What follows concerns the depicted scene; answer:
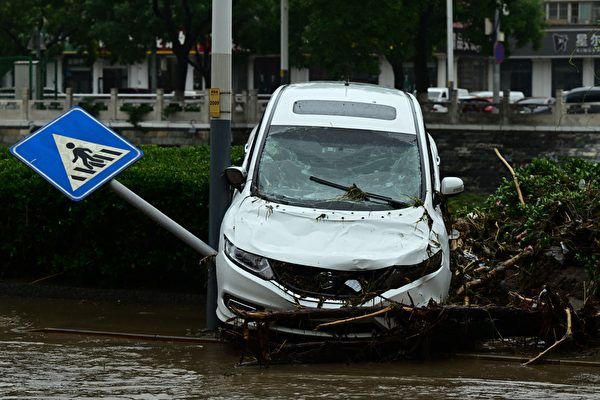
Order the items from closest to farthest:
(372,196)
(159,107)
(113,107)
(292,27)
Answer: (372,196) < (113,107) < (159,107) < (292,27)

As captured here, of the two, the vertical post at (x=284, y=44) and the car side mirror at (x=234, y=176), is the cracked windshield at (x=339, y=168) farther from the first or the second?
the vertical post at (x=284, y=44)

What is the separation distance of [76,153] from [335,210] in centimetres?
226

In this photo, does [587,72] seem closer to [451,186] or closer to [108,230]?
[108,230]

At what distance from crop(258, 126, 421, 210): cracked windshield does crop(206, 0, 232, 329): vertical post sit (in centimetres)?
40

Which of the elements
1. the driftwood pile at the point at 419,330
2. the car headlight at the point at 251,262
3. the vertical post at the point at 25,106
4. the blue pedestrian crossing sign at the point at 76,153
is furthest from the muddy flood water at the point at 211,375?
the vertical post at the point at 25,106

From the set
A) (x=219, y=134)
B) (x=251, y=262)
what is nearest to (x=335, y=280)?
(x=251, y=262)

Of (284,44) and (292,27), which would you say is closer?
(284,44)

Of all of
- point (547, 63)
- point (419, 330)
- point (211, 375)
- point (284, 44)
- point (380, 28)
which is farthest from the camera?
point (547, 63)

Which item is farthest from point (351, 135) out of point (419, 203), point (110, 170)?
point (110, 170)

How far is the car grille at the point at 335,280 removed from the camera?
9352 mm

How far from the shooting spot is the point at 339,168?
10.8 m

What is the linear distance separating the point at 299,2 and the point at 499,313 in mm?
43413

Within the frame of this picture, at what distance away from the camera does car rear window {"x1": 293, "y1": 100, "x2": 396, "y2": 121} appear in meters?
11.3

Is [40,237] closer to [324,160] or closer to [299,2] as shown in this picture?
[324,160]
